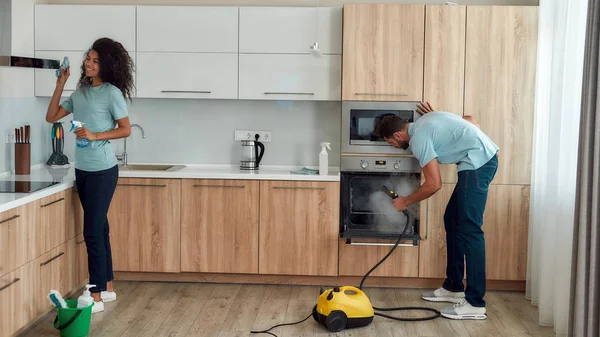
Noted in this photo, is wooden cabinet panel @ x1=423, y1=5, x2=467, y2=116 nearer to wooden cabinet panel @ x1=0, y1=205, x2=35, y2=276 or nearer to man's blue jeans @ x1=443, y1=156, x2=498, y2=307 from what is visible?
man's blue jeans @ x1=443, y1=156, x2=498, y2=307

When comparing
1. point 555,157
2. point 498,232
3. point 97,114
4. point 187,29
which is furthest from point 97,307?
point 555,157

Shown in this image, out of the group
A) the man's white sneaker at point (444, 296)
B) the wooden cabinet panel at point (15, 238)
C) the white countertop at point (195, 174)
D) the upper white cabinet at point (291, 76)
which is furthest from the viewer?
the upper white cabinet at point (291, 76)

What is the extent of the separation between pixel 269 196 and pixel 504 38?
1.83 m

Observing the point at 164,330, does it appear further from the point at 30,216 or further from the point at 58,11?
the point at 58,11

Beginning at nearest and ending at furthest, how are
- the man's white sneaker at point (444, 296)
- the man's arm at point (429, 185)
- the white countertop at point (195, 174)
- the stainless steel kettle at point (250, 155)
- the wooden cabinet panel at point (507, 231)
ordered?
the man's arm at point (429, 185)
the white countertop at point (195, 174)
the man's white sneaker at point (444, 296)
the wooden cabinet panel at point (507, 231)
the stainless steel kettle at point (250, 155)

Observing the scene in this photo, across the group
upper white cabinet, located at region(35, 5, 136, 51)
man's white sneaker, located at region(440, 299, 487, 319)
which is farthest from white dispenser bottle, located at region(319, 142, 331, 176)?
upper white cabinet, located at region(35, 5, 136, 51)

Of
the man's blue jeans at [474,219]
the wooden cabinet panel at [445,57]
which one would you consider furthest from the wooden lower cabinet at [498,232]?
the man's blue jeans at [474,219]

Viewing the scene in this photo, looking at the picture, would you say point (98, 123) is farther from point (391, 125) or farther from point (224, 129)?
point (391, 125)

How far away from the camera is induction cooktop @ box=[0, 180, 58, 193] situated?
3928mm

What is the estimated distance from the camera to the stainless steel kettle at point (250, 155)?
5277 millimetres

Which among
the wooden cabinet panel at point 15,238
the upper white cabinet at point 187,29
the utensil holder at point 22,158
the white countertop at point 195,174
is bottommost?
the wooden cabinet panel at point 15,238

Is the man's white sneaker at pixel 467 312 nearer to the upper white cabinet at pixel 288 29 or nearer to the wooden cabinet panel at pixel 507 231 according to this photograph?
the wooden cabinet panel at pixel 507 231

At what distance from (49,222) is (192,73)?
1513mm

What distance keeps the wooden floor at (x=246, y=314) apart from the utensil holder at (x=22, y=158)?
3.16ft
